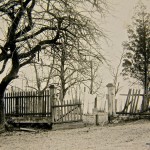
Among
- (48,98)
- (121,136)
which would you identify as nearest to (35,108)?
(48,98)

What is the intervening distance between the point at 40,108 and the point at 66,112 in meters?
1.53

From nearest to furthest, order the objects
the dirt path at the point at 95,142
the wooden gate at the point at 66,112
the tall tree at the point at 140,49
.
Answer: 1. the dirt path at the point at 95,142
2. the wooden gate at the point at 66,112
3. the tall tree at the point at 140,49

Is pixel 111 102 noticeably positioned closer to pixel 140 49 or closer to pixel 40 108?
pixel 40 108

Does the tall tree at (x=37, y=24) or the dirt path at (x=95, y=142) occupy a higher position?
the tall tree at (x=37, y=24)

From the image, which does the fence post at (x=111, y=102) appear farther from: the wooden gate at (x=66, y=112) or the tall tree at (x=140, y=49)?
the tall tree at (x=140, y=49)

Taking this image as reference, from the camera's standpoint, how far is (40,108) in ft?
69.5

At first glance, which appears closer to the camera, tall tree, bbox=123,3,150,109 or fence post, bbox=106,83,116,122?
fence post, bbox=106,83,116,122

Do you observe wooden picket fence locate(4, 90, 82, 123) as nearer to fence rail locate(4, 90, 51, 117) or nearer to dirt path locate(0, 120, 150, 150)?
fence rail locate(4, 90, 51, 117)

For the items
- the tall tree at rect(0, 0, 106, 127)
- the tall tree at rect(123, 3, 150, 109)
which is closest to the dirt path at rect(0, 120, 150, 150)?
the tall tree at rect(0, 0, 106, 127)

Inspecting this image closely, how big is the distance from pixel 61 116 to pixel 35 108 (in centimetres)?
186

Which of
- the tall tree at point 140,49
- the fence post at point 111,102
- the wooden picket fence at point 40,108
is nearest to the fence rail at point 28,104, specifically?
the wooden picket fence at point 40,108

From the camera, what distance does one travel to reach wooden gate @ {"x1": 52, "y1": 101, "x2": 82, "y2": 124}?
795 inches

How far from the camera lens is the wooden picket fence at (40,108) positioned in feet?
66.6

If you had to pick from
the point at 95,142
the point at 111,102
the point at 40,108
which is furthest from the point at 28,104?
the point at 95,142
